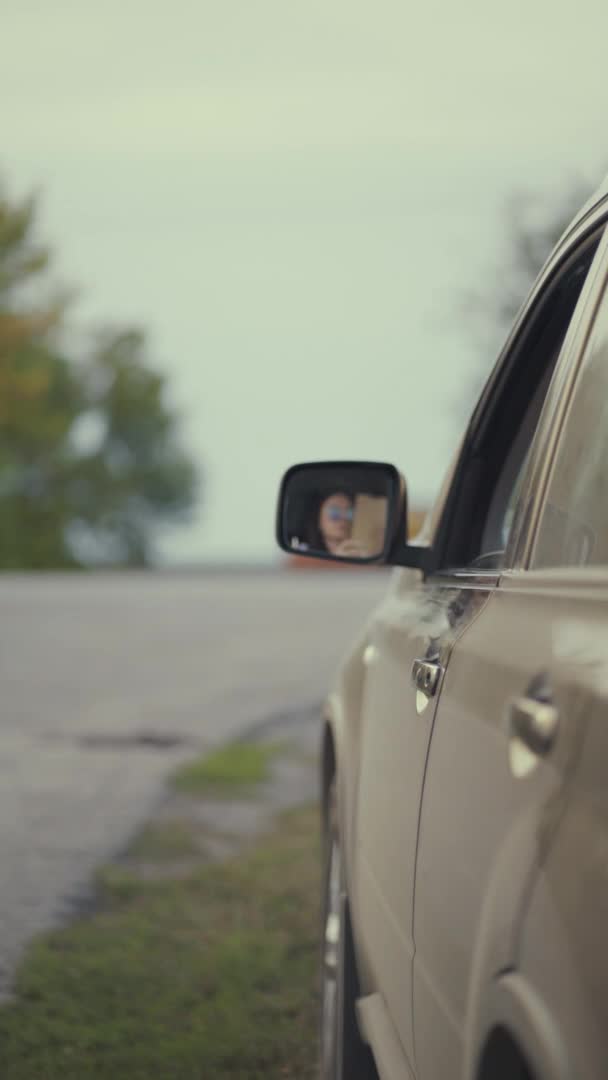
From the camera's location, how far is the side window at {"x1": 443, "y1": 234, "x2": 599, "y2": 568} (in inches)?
125

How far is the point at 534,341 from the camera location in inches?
128

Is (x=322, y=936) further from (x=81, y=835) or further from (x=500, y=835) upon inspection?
(x=81, y=835)

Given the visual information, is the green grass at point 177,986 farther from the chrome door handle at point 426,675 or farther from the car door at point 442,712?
the chrome door handle at point 426,675

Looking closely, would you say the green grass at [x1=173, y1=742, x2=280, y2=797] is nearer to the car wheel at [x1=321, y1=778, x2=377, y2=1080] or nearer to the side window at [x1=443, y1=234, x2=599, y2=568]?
the car wheel at [x1=321, y1=778, x2=377, y2=1080]

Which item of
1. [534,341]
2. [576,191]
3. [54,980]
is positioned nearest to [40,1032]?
[54,980]

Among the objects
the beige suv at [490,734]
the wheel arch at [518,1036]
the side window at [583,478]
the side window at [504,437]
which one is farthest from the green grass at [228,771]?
the wheel arch at [518,1036]

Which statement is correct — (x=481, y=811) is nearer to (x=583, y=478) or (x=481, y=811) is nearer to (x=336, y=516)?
(x=583, y=478)

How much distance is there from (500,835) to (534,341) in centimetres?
141

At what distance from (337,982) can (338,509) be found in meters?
1.10

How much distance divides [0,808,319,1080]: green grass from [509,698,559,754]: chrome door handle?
3042mm

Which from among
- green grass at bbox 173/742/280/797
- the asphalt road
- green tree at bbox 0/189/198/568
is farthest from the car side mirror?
green tree at bbox 0/189/198/568

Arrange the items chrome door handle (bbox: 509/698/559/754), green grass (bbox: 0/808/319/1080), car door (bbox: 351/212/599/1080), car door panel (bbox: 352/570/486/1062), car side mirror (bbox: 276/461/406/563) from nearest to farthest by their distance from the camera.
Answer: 1. chrome door handle (bbox: 509/698/559/754)
2. car door (bbox: 351/212/599/1080)
3. car door panel (bbox: 352/570/486/1062)
4. car side mirror (bbox: 276/461/406/563)
5. green grass (bbox: 0/808/319/1080)

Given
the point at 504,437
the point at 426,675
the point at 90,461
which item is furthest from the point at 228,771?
the point at 90,461

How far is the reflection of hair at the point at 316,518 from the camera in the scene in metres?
3.77
